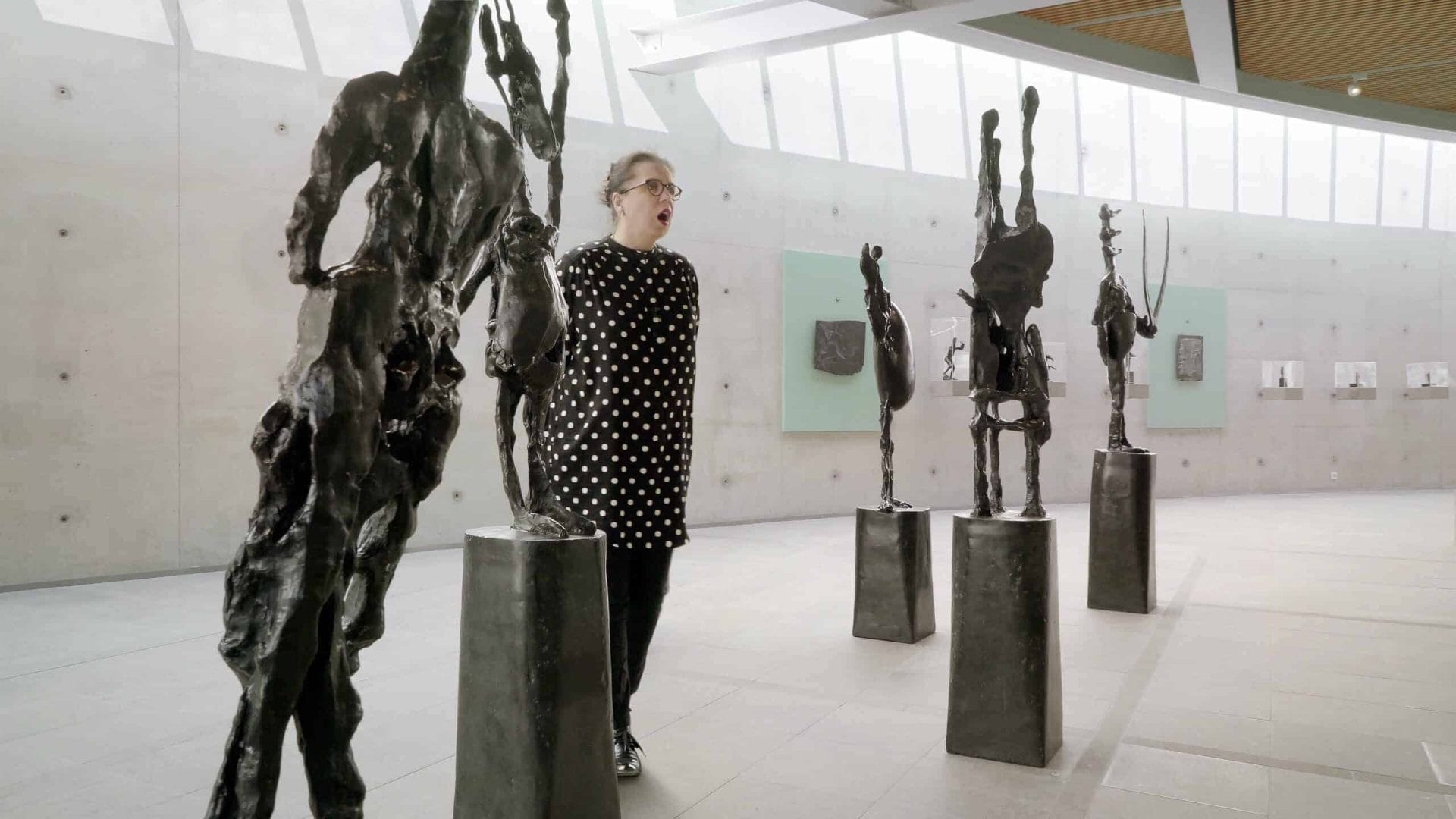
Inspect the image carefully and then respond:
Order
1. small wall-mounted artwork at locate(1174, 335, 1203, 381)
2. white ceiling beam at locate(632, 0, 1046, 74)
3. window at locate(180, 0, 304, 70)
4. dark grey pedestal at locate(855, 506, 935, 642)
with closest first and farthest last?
dark grey pedestal at locate(855, 506, 935, 642) → window at locate(180, 0, 304, 70) → white ceiling beam at locate(632, 0, 1046, 74) → small wall-mounted artwork at locate(1174, 335, 1203, 381)

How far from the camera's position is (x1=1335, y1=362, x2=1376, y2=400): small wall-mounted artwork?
15.6 metres

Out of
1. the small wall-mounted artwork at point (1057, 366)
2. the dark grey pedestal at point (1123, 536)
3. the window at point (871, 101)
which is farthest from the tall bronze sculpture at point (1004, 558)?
the small wall-mounted artwork at point (1057, 366)

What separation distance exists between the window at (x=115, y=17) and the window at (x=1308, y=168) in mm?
15135

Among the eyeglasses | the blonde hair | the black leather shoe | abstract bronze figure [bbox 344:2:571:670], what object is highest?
→ the blonde hair

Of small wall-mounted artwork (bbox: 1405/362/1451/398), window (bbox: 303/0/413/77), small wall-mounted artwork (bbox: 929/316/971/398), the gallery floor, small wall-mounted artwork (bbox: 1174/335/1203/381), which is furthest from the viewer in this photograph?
small wall-mounted artwork (bbox: 1405/362/1451/398)

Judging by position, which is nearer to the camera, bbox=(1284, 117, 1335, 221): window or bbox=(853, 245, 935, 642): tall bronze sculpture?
bbox=(853, 245, 935, 642): tall bronze sculpture

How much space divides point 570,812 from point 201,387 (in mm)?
6481

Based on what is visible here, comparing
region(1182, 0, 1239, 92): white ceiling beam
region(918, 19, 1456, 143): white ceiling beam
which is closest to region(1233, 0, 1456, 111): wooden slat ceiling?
region(1182, 0, 1239, 92): white ceiling beam

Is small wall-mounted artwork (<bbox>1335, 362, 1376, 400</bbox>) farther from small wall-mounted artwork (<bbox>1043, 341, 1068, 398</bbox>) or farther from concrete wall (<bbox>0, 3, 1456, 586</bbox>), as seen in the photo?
small wall-mounted artwork (<bbox>1043, 341, 1068, 398</bbox>)

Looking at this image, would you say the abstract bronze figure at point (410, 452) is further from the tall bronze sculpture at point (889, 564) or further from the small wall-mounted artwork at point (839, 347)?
the small wall-mounted artwork at point (839, 347)

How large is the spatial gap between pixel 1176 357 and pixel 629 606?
1295 cm

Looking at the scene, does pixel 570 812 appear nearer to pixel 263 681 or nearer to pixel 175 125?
pixel 263 681

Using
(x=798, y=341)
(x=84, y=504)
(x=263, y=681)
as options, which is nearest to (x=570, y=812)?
(x=263, y=681)

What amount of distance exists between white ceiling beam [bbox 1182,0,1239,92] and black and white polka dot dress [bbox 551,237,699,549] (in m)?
8.89
